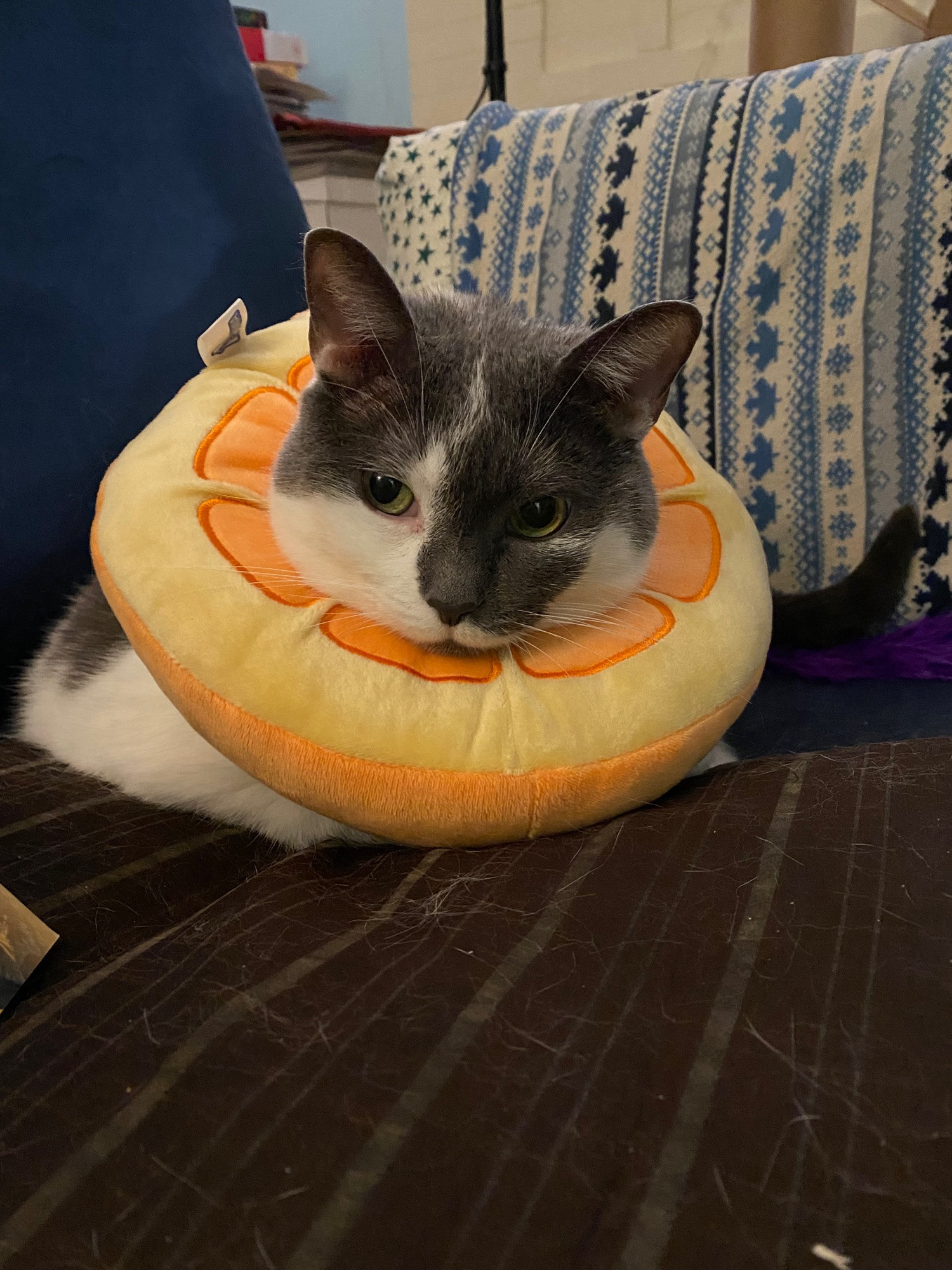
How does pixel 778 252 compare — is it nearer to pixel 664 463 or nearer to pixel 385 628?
pixel 664 463

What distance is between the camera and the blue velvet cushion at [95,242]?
1.20 metres

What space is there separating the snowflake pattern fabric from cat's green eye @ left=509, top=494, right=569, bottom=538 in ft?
2.41

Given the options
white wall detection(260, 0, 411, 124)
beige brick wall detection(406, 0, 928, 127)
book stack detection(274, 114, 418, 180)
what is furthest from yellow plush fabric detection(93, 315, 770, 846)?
white wall detection(260, 0, 411, 124)

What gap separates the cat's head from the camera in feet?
2.81

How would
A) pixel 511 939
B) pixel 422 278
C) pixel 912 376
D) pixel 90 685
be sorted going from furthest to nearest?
pixel 422 278 → pixel 912 376 → pixel 90 685 → pixel 511 939

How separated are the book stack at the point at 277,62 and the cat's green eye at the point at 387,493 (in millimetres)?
2163

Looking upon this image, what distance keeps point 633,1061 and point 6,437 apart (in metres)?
1.11

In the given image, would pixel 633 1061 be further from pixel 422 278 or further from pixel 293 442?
pixel 422 278

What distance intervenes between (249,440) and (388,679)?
403mm

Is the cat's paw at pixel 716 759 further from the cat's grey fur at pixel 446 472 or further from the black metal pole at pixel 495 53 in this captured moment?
the black metal pole at pixel 495 53

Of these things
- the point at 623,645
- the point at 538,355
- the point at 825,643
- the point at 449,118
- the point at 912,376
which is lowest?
the point at 825,643

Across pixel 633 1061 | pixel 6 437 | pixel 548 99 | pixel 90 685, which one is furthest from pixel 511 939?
pixel 548 99

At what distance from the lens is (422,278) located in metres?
1.85

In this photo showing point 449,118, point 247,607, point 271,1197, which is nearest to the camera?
point 271,1197
